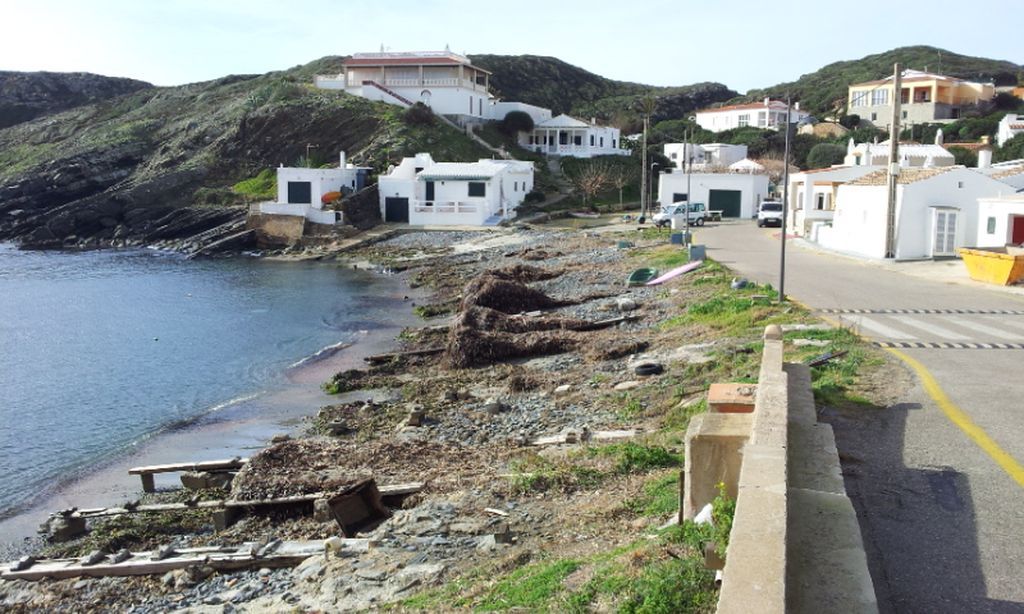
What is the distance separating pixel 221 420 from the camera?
21516 mm

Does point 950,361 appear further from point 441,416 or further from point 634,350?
point 441,416

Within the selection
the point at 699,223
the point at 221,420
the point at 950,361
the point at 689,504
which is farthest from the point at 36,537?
the point at 699,223

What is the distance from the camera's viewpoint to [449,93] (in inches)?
3381

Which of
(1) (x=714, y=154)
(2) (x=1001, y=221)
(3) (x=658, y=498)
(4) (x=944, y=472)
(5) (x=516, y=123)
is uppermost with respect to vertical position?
(5) (x=516, y=123)

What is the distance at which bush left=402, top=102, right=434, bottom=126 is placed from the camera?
3152 inches

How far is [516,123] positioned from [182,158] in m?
30.3

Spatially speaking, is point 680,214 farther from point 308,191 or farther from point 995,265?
point 995,265

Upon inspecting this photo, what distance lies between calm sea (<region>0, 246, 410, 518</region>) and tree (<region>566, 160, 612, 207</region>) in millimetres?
27875

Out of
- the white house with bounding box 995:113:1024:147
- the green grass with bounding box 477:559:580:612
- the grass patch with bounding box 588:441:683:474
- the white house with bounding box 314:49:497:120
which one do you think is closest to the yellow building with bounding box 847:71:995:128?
the white house with bounding box 995:113:1024:147

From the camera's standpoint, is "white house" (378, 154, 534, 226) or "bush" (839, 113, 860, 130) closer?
"white house" (378, 154, 534, 226)

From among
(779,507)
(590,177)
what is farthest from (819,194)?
(779,507)

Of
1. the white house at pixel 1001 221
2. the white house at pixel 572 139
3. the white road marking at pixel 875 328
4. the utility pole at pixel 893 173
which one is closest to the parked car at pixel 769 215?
the utility pole at pixel 893 173

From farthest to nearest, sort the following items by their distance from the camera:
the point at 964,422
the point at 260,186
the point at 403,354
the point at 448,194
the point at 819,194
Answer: the point at 260,186 → the point at 448,194 → the point at 819,194 → the point at 403,354 → the point at 964,422

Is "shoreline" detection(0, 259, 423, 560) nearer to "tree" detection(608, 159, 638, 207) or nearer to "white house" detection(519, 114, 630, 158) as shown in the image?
"tree" detection(608, 159, 638, 207)
